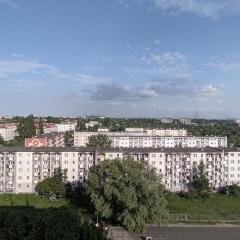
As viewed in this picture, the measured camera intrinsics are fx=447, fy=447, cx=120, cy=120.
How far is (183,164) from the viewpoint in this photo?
189 feet

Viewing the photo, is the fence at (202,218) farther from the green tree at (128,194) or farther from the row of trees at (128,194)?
the green tree at (128,194)

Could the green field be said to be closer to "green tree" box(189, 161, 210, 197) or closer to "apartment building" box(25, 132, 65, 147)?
"green tree" box(189, 161, 210, 197)

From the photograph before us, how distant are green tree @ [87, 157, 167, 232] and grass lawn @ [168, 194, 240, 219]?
281 inches

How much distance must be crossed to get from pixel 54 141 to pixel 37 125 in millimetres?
30765

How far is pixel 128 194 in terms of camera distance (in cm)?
3669

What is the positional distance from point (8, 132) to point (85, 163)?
67.7m

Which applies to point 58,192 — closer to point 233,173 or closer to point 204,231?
point 204,231

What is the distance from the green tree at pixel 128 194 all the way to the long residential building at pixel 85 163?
45.0 ft

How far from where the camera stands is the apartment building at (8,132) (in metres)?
113

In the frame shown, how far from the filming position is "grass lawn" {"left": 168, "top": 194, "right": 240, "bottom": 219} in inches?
1753

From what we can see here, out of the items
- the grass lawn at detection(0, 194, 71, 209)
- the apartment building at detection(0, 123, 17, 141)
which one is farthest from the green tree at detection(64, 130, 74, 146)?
the grass lawn at detection(0, 194, 71, 209)

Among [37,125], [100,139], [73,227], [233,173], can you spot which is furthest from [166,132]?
[73,227]

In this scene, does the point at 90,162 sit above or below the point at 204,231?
above

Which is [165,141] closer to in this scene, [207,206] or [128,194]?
[207,206]
